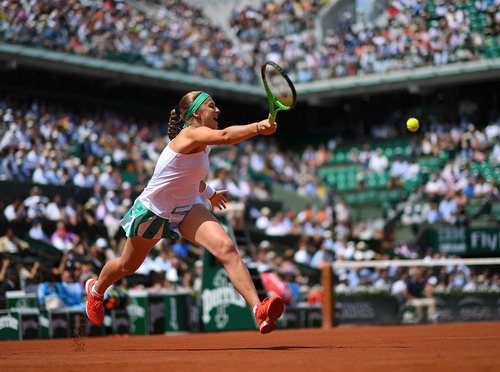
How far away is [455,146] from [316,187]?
493 centimetres

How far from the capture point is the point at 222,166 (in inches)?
1132

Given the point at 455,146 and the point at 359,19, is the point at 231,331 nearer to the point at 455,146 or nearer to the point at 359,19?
the point at 455,146

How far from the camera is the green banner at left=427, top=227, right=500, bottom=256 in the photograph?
24.9 meters

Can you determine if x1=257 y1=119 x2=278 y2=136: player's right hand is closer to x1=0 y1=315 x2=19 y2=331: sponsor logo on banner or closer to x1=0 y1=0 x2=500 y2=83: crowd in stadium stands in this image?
x1=0 y1=315 x2=19 y2=331: sponsor logo on banner

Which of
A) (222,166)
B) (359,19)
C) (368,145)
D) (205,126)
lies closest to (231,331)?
(205,126)

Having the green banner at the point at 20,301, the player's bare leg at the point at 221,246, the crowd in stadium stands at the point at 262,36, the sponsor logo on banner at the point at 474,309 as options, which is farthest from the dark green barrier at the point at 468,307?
the crowd in stadium stands at the point at 262,36

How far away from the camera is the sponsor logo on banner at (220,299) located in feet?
51.6

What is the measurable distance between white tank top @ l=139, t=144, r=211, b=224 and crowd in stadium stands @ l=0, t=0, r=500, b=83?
59.5 ft

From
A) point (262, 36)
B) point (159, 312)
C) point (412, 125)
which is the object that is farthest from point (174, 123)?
point (262, 36)

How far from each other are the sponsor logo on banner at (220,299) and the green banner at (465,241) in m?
11.2

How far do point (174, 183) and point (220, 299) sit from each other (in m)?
8.11

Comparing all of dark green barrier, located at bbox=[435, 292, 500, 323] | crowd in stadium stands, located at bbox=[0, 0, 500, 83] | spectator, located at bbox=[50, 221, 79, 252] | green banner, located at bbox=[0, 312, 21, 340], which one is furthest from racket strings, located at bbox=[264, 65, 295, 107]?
crowd in stadium stands, located at bbox=[0, 0, 500, 83]

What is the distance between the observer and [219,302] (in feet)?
52.0

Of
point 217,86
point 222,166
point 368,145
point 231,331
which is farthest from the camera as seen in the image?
point 368,145
